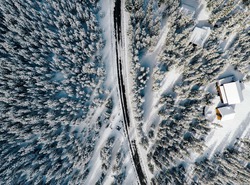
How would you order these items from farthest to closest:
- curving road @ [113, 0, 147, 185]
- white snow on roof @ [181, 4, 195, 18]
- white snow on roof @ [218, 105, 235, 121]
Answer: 1. curving road @ [113, 0, 147, 185]
2. white snow on roof @ [181, 4, 195, 18]
3. white snow on roof @ [218, 105, 235, 121]

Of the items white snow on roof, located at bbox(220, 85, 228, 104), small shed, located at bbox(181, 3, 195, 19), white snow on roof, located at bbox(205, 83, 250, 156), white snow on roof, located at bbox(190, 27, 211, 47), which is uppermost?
small shed, located at bbox(181, 3, 195, 19)

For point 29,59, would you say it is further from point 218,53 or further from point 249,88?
point 249,88

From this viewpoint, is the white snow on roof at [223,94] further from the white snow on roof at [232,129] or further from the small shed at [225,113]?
the small shed at [225,113]

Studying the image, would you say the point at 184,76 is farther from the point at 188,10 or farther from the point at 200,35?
the point at 188,10

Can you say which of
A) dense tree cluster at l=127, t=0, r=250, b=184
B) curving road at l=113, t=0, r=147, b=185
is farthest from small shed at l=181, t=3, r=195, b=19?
curving road at l=113, t=0, r=147, b=185

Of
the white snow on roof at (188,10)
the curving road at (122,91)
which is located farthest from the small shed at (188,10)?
the curving road at (122,91)

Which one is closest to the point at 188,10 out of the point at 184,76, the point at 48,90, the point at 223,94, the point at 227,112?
the point at 184,76

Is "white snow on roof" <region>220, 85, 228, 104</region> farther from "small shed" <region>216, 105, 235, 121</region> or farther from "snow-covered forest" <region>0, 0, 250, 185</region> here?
"snow-covered forest" <region>0, 0, 250, 185</region>

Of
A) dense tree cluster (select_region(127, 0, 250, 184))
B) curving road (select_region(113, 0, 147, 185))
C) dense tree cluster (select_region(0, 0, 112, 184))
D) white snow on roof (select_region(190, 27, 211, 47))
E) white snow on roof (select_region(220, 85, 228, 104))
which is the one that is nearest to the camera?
dense tree cluster (select_region(0, 0, 112, 184))
